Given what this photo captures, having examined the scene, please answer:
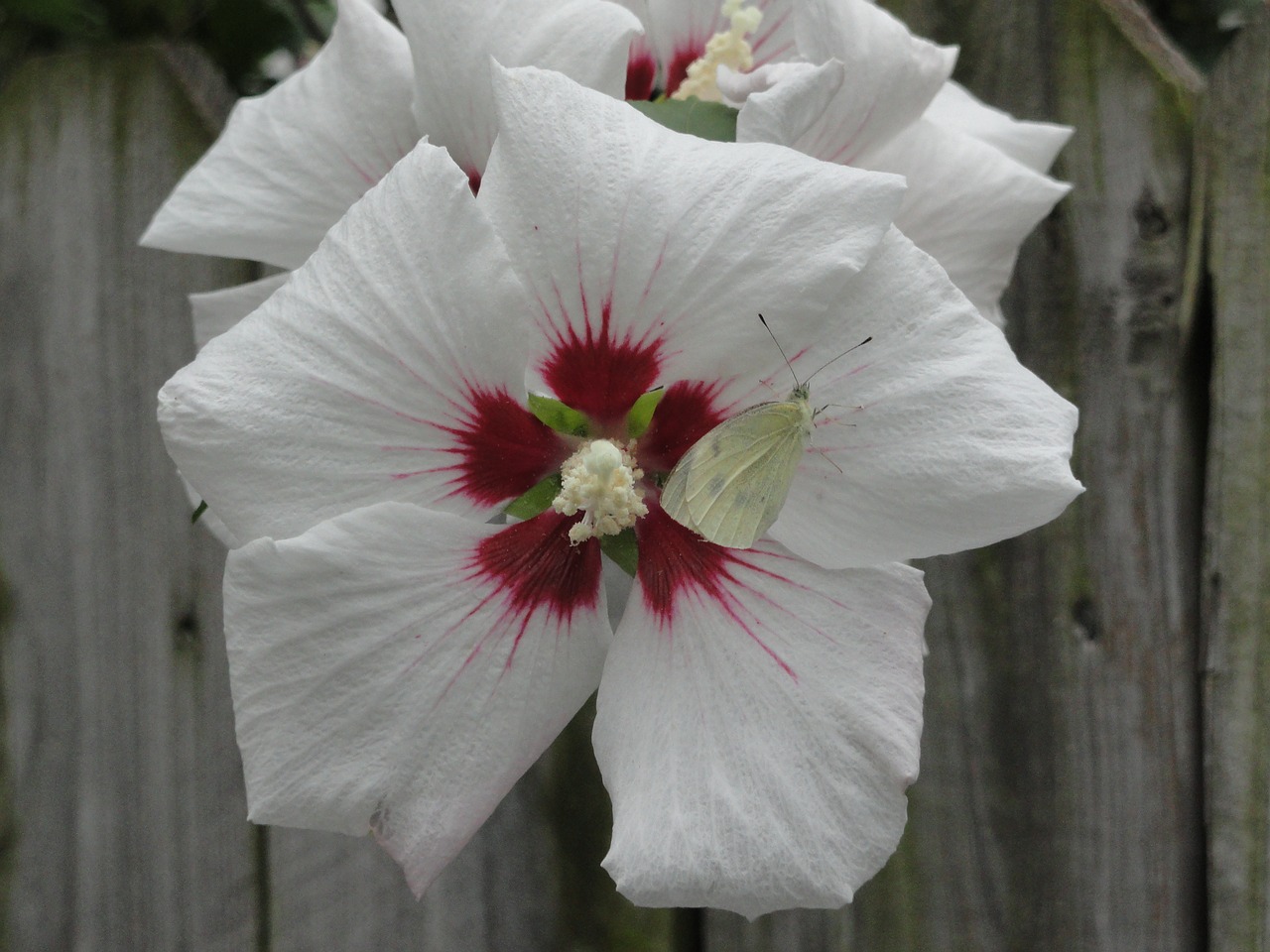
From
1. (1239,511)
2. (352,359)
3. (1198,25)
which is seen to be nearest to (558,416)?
(352,359)

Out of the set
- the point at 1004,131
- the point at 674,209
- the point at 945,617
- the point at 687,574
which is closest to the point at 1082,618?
the point at 945,617

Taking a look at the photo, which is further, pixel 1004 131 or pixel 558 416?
pixel 1004 131

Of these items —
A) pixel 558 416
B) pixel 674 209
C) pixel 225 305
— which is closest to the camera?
pixel 674 209

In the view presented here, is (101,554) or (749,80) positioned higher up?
(749,80)

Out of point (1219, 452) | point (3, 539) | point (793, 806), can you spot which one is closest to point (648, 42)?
point (793, 806)

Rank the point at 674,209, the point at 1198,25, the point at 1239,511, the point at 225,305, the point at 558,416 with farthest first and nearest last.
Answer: the point at 1198,25 → the point at 1239,511 → the point at 225,305 → the point at 558,416 → the point at 674,209

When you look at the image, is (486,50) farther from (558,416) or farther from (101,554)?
(101,554)

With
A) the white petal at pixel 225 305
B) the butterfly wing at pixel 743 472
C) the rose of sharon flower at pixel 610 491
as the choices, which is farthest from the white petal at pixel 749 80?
the white petal at pixel 225 305

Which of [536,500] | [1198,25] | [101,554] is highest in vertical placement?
[1198,25]

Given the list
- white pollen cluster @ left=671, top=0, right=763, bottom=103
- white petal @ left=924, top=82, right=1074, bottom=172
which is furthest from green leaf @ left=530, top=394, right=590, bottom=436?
white petal @ left=924, top=82, right=1074, bottom=172
